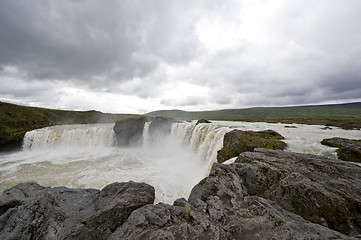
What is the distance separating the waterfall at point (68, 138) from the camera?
115ft

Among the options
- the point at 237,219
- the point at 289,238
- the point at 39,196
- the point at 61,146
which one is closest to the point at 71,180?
the point at 39,196

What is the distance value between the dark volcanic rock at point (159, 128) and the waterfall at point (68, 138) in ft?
37.4

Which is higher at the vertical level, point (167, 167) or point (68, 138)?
point (68, 138)

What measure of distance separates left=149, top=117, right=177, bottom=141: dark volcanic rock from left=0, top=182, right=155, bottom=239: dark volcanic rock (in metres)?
30.4

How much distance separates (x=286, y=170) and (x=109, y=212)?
24.3 feet

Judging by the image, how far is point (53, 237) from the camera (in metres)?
4.02

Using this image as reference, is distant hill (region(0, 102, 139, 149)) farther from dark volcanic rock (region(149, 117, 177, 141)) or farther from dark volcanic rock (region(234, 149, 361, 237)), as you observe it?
dark volcanic rock (region(234, 149, 361, 237))

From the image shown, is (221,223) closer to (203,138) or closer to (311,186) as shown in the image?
A: (311,186)

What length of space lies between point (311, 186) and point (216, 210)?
3784mm

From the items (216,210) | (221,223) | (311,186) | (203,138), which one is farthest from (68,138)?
(311,186)

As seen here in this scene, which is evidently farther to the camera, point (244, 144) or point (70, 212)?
point (244, 144)

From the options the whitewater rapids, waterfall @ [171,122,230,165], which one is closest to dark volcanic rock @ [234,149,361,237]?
the whitewater rapids

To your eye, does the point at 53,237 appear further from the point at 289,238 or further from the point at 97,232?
the point at 289,238

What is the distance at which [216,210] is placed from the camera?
4.26 m
